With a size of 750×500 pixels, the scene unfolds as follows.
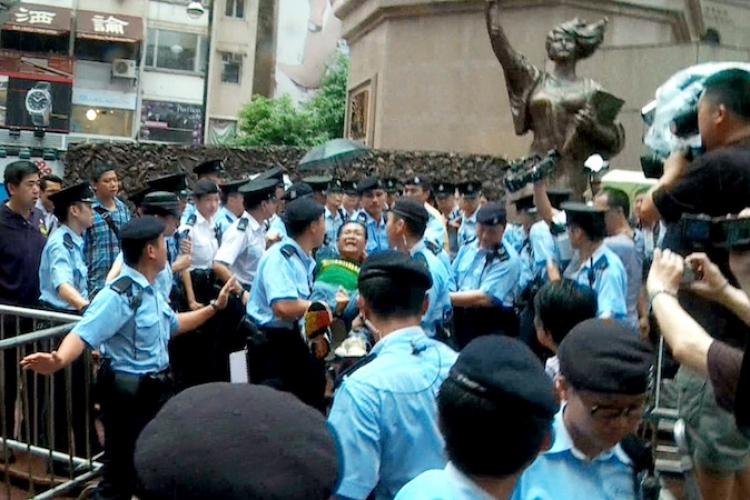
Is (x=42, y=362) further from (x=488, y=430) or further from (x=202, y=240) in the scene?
(x=202, y=240)

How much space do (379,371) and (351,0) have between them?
16518mm

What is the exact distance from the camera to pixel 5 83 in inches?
1692

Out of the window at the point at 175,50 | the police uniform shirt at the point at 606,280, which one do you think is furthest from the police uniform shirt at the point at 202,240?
the window at the point at 175,50

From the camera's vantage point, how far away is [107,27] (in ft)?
147

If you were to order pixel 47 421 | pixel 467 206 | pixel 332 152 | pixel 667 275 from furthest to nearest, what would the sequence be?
pixel 332 152 < pixel 467 206 < pixel 47 421 < pixel 667 275

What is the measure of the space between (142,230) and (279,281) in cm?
93

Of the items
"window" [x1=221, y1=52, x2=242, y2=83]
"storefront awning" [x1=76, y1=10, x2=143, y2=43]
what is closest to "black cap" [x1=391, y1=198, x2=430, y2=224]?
"storefront awning" [x1=76, y1=10, x2=143, y2=43]

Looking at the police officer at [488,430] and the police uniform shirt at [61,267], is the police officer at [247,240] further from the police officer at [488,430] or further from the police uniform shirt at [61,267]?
the police officer at [488,430]

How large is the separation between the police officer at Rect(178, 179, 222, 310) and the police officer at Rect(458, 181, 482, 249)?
2893 millimetres

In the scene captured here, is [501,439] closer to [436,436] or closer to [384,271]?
[436,436]

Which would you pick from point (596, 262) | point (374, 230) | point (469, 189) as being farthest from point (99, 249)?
point (469, 189)

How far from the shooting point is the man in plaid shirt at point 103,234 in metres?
7.42

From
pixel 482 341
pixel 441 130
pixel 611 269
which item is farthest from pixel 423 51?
pixel 482 341

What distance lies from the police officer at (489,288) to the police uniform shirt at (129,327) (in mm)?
2734
